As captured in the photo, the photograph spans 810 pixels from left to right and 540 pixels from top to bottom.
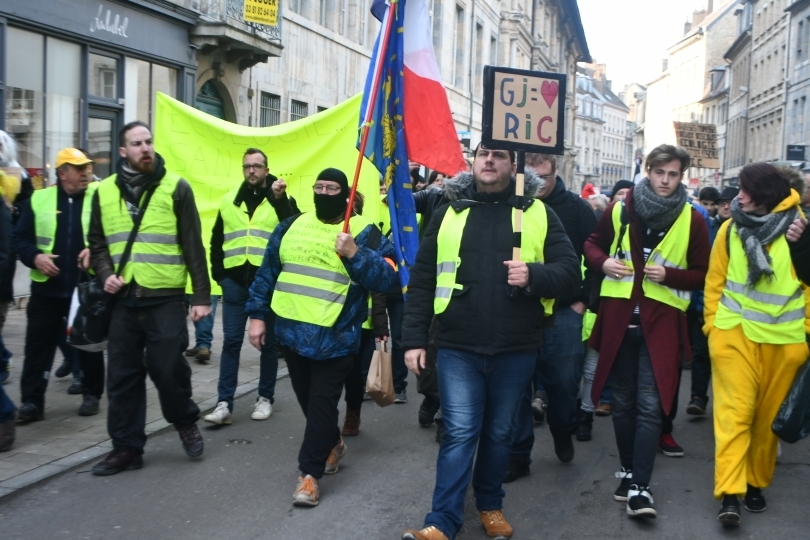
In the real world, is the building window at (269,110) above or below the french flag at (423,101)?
above

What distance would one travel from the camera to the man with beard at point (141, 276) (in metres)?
5.81

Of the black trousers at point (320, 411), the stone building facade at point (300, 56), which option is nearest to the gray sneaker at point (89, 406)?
the black trousers at point (320, 411)

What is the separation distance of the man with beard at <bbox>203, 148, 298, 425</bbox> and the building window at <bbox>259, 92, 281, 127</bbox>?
11.8 m

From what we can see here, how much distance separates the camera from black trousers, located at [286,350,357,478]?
17.8 feet

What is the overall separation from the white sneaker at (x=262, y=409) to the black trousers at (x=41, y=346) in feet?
3.86

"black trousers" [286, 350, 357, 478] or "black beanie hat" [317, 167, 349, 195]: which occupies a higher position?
"black beanie hat" [317, 167, 349, 195]

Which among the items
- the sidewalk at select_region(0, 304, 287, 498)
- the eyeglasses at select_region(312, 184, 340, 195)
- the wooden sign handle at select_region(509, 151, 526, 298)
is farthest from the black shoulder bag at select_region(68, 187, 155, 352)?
the wooden sign handle at select_region(509, 151, 526, 298)

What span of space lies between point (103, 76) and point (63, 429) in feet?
28.6

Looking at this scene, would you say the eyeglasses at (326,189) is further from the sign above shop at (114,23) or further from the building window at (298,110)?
the building window at (298,110)

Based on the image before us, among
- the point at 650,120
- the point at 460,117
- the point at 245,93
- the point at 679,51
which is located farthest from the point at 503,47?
the point at 650,120

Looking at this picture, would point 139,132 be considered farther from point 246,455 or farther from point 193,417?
point 246,455

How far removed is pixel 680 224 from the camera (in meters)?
5.55

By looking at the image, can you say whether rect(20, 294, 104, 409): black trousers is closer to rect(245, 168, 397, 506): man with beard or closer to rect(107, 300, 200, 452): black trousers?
rect(107, 300, 200, 452): black trousers

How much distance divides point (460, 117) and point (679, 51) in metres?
67.0
